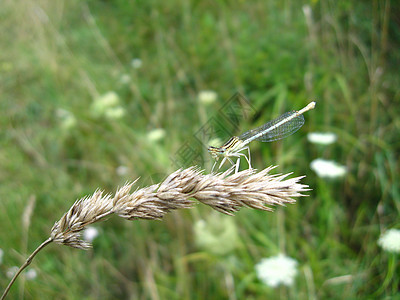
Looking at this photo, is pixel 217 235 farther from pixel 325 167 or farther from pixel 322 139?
pixel 322 139

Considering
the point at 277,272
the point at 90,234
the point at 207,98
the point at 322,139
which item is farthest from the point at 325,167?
the point at 90,234

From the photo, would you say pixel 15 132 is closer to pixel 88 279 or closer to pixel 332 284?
pixel 88 279

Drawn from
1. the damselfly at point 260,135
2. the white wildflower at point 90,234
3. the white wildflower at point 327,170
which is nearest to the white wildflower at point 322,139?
the white wildflower at point 327,170

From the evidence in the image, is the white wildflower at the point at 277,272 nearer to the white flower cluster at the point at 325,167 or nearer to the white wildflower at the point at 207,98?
the white flower cluster at the point at 325,167

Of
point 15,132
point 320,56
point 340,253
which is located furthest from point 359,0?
point 15,132

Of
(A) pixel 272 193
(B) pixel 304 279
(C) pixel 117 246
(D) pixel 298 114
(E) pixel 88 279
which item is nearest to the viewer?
(A) pixel 272 193

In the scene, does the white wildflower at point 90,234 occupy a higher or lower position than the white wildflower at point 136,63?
lower
